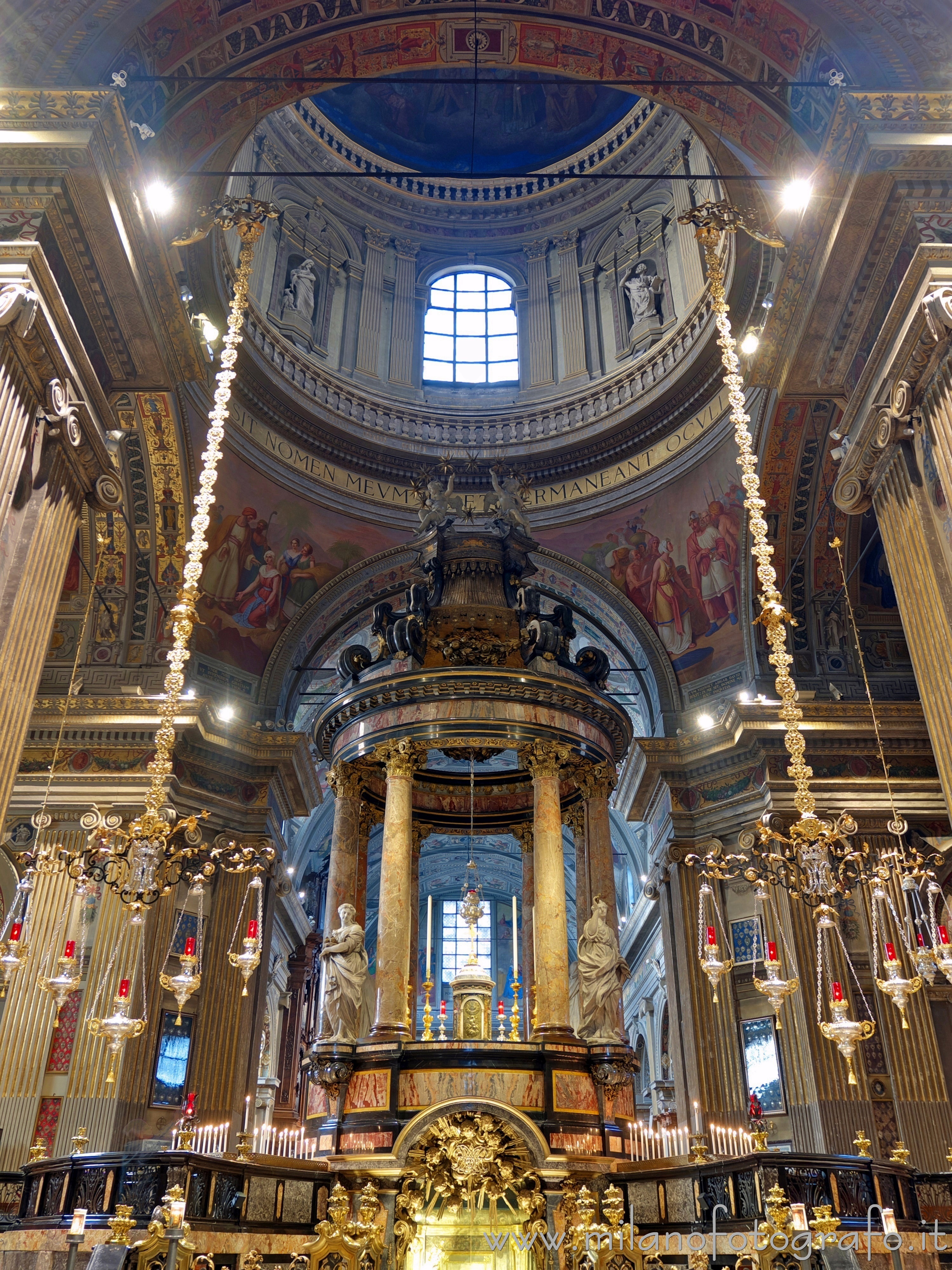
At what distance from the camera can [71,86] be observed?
9.26 meters

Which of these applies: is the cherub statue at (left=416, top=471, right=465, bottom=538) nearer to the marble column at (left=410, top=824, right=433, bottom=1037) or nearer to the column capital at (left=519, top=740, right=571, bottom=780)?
the column capital at (left=519, top=740, right=571, bottom=780)

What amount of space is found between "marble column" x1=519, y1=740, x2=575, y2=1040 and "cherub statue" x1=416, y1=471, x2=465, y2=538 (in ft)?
14.4

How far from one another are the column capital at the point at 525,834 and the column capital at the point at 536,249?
14.6 metres

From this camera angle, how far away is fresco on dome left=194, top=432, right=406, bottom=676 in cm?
1900

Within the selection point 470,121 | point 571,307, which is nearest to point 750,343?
point 571,307

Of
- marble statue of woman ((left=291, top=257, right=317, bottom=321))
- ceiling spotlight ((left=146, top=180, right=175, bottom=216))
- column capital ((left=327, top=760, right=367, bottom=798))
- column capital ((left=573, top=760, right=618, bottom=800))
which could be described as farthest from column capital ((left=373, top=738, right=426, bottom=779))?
marble statue of woman ((left=291, top=257, right=317, bottom=321))

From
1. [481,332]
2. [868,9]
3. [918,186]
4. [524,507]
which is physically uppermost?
[481,332]

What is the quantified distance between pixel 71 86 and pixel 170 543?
29.1 ft

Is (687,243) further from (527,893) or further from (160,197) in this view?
(527,893)

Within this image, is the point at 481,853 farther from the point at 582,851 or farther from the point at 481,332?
the point at 582,851

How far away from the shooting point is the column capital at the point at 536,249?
25.0 metres

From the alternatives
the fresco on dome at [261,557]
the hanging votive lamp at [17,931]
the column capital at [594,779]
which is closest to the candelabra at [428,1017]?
the column capital at [594,779]

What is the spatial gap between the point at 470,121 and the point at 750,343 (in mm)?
13744

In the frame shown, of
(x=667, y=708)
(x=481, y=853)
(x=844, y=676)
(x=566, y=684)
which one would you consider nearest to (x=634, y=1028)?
(x=481, y=853)
